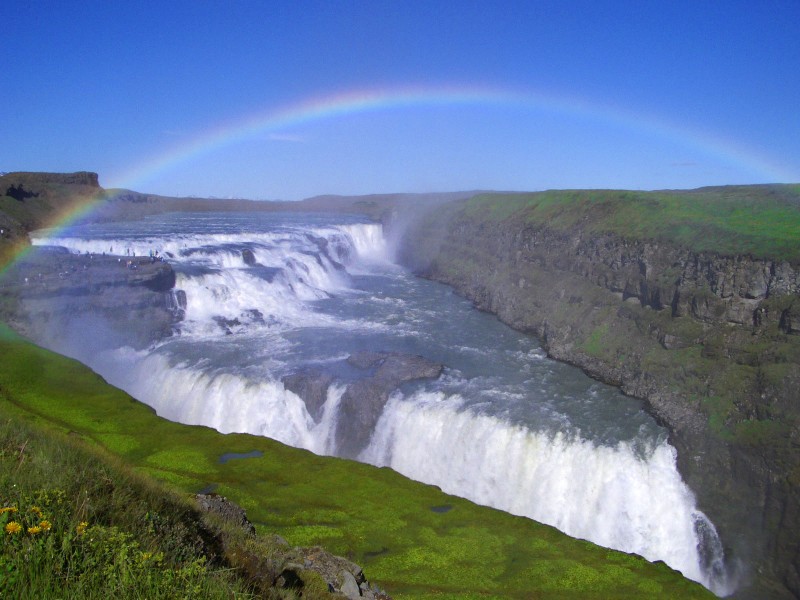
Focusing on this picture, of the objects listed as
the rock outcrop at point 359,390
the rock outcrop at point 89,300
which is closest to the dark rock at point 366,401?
the rock outcrop at point 359,390

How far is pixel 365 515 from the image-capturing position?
19703 mm

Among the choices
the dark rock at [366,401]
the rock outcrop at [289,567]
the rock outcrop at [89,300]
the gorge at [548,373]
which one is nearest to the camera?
the rock outcrop at [289,567]

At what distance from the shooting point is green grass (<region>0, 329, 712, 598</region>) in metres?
16.5

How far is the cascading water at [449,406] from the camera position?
23.8 meters

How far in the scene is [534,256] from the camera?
52.1m

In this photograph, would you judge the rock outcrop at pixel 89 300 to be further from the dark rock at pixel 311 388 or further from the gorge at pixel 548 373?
the dark rock at pixel 311 388

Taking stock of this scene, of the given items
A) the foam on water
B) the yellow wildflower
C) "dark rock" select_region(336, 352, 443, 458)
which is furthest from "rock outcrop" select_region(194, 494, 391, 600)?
"dark rock" select_region(336, 352, 443, 458)

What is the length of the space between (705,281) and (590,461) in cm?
1504

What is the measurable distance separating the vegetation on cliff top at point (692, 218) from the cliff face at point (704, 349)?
99 cm

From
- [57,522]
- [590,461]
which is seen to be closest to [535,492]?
[590,461]

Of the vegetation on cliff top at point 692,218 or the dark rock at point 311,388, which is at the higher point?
the vegetation on cliff top at point 692,218

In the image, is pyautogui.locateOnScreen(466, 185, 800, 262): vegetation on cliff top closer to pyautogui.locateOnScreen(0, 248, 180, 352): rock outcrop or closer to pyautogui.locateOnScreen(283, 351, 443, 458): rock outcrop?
pyautogui.locateOnScreen(283, 351, 443, 458): rock outcrop

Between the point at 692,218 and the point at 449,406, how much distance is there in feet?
77.3

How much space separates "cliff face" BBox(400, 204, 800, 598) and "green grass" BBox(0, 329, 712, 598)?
698cm
